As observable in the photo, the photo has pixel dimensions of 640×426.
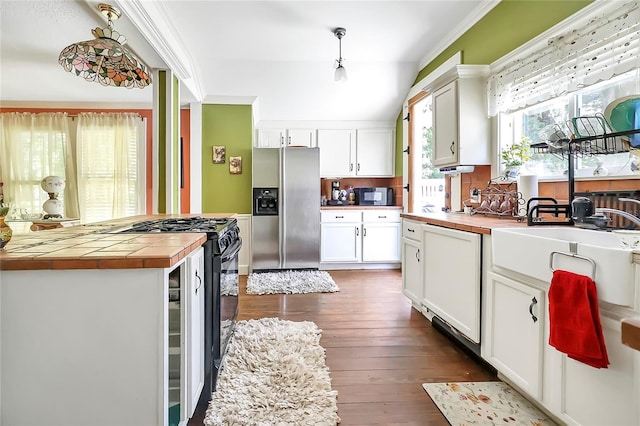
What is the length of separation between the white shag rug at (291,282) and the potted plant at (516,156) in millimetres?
2075

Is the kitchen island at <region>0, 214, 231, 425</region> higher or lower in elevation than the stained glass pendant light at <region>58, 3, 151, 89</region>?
lower

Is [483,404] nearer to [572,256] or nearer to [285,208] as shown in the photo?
[572,256]

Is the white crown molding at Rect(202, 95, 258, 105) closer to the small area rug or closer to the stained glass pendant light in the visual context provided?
the stained glass pendant light

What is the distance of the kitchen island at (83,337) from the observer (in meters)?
1.06

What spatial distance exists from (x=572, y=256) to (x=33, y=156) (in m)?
6.27

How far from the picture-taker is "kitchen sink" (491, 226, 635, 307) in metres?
1.14

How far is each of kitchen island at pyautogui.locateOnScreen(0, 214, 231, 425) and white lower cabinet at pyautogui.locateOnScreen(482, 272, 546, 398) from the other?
1494 millimetres

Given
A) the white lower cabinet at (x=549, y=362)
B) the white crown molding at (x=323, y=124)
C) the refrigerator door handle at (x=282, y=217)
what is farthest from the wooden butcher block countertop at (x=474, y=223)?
the white crown molding at (x=323, y=124)

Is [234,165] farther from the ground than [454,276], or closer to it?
farther from the ground

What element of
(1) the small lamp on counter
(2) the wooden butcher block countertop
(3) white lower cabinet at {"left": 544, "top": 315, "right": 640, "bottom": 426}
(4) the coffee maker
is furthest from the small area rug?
(1) the small lamp on counter

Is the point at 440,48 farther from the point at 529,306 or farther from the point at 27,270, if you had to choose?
the point at 27,270

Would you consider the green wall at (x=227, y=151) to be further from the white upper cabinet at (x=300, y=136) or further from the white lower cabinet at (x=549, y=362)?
the white lower cabinet at (x=549, y=362)

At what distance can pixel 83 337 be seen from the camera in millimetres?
1092

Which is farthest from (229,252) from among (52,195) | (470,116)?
(52,195)
